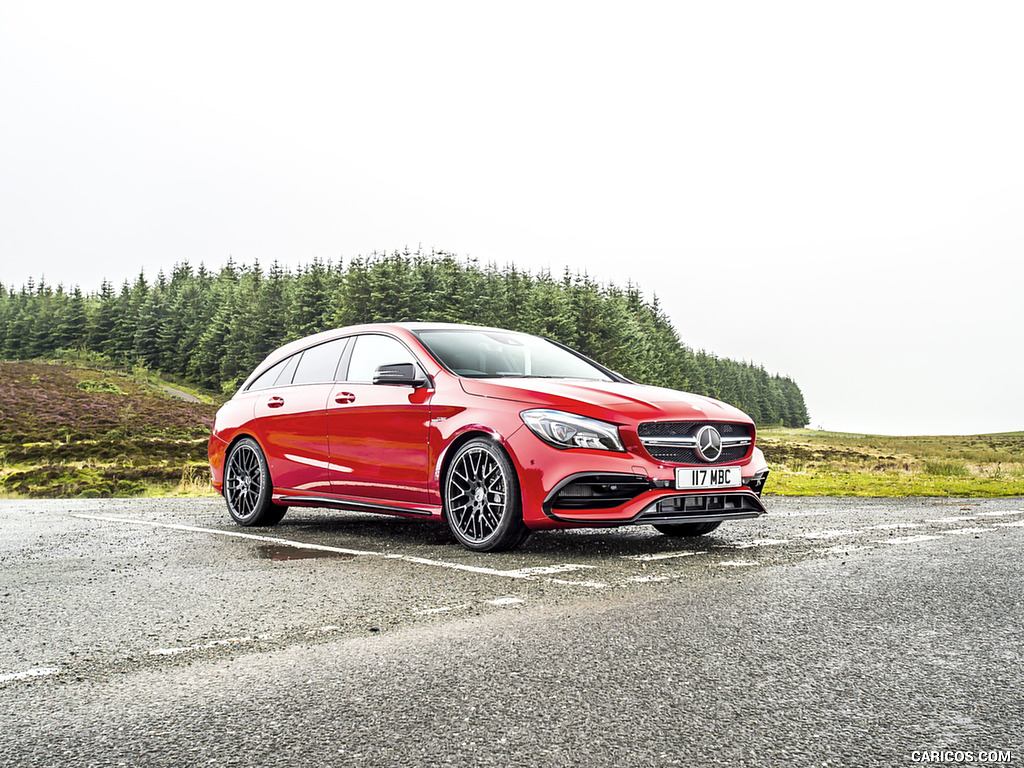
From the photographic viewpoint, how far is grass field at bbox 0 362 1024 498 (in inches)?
585

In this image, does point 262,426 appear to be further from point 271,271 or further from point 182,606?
point 271,271

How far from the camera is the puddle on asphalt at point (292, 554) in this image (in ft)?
20.8

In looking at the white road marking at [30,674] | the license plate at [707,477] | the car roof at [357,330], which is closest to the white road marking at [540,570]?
the license plate at [707,477]

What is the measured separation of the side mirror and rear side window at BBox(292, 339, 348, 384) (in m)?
1.10

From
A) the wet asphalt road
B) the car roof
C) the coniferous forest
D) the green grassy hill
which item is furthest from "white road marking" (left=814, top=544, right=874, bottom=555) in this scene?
the coniferous forest

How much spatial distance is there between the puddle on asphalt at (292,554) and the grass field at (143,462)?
337 inches

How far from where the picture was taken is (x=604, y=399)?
6.35 metres

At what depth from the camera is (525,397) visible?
6289mm

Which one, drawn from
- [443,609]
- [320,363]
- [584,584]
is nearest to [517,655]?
[443,609]

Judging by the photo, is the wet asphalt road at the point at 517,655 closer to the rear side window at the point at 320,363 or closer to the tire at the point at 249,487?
the tire at the point at 249,487

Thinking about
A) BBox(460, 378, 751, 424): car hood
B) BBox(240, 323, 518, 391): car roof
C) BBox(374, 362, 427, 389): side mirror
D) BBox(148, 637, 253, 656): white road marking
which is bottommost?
BBox(148, 637, 253, 656): white road marking

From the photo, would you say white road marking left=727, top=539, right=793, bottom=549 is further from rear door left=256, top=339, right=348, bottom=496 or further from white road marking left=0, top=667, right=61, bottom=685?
white road marking left=0, top=667, right=61, bottom=685

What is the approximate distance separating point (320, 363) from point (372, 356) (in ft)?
2.49

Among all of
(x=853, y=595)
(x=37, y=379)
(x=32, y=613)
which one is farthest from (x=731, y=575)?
(x=37, y=379)
